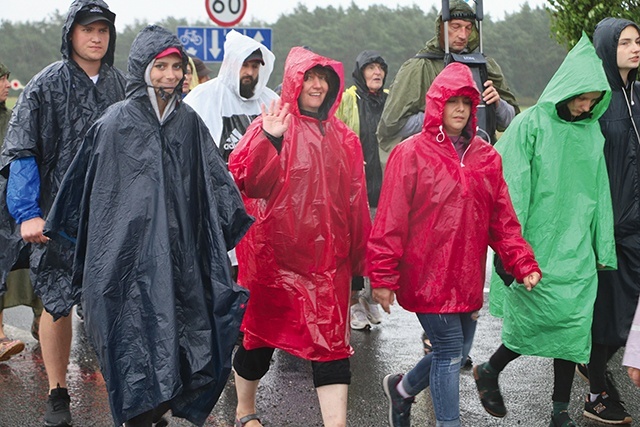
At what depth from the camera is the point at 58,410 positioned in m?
5.34

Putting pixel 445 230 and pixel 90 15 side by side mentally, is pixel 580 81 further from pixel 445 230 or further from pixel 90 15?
pixel 90 15

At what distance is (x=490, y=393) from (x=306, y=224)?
1.43 meters

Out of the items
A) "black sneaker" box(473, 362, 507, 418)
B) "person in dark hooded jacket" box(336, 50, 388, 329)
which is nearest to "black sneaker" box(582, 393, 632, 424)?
"black sneaker" box(473, 362, 507, 418)

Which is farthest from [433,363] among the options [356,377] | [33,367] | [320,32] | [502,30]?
[320,32]

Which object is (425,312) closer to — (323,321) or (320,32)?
(323,321)

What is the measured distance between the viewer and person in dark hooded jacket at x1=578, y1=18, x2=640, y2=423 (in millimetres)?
5277

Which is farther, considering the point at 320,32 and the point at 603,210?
the point at 320,32

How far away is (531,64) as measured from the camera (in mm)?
24047

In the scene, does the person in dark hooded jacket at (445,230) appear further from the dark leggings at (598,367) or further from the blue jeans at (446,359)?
the dark leggings at (598,367)

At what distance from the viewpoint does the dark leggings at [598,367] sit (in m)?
5.42

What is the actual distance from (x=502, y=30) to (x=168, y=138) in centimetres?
2482

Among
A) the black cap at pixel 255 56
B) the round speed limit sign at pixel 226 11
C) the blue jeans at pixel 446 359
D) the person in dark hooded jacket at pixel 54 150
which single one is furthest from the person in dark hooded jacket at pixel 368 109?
the blue jeans at pixel 446 359

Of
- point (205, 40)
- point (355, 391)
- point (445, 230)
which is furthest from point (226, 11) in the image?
point (445, 230)

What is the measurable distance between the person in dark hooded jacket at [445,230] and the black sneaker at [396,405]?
0.33 m
